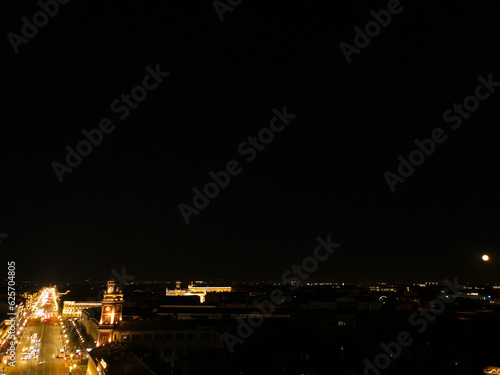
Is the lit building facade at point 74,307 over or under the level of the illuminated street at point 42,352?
over

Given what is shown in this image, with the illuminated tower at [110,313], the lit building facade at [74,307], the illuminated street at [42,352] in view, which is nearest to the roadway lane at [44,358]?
the illuminated street at [42,352]

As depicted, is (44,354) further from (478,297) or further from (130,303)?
(478,297)

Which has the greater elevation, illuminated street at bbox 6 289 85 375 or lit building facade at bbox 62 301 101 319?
lit building facade at bbox 62 301 101 319

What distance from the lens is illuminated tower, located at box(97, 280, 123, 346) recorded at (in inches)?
1890

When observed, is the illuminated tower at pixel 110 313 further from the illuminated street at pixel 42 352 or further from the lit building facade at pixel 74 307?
the lit building facade at pixel 74 307

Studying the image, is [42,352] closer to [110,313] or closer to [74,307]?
[110,313]

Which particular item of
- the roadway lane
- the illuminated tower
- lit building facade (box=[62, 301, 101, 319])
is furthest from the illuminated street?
lit building facade (box=[62, 301, 101, 319])

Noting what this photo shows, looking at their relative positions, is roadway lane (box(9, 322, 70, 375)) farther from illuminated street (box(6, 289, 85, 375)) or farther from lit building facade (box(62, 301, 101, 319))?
lit building facade (box(62, 301, 101, 319))

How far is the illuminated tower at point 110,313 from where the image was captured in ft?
157

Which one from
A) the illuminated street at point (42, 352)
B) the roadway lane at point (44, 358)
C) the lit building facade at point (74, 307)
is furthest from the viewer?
the lit building facade at point (74, 307)

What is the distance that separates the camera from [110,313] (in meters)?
49.5

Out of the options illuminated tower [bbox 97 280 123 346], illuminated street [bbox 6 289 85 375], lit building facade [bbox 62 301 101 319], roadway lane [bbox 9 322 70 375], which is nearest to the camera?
roadway lane [bbox 9 322 70 375]

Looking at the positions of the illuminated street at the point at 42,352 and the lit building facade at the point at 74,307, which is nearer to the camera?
the illuminated street at the point at 42,352

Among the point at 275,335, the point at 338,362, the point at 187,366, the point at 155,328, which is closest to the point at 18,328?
the point at 155,328
